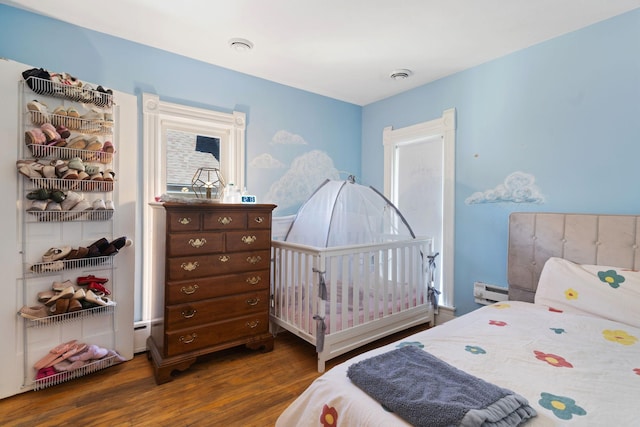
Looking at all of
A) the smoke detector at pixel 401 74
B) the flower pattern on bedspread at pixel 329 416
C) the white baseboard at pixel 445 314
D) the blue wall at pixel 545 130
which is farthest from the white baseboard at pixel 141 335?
the smoke detector at pixel 401 74

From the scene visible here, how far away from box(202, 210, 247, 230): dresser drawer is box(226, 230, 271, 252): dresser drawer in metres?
0.05

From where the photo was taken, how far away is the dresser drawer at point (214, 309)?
201cm

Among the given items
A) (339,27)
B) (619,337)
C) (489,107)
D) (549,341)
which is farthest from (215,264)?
(489,107)

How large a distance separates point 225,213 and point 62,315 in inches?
45.8

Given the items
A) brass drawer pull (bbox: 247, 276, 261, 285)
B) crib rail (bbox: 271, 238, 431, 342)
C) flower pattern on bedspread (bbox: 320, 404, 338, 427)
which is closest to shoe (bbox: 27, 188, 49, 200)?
brass drawer pull (bbox: 247, 276, 261, 285)

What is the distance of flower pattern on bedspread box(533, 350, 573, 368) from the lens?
122 centimetres

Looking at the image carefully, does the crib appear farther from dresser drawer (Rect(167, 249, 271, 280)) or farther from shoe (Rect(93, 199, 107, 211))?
shoe (Rect(93, 199, 107, 211))

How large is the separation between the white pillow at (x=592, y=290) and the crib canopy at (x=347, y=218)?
3.58 ft

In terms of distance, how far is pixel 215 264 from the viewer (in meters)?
2.16

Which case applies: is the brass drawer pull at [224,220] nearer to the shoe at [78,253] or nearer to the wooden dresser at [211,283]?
the wooden dresser at [211,283]

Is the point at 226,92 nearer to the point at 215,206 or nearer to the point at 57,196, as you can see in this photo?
the point at 215,206

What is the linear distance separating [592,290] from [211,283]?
7.85 feet

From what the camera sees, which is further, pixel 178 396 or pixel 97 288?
pixel 97 288

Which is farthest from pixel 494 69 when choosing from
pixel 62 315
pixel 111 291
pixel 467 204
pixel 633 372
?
pixel 62 315
